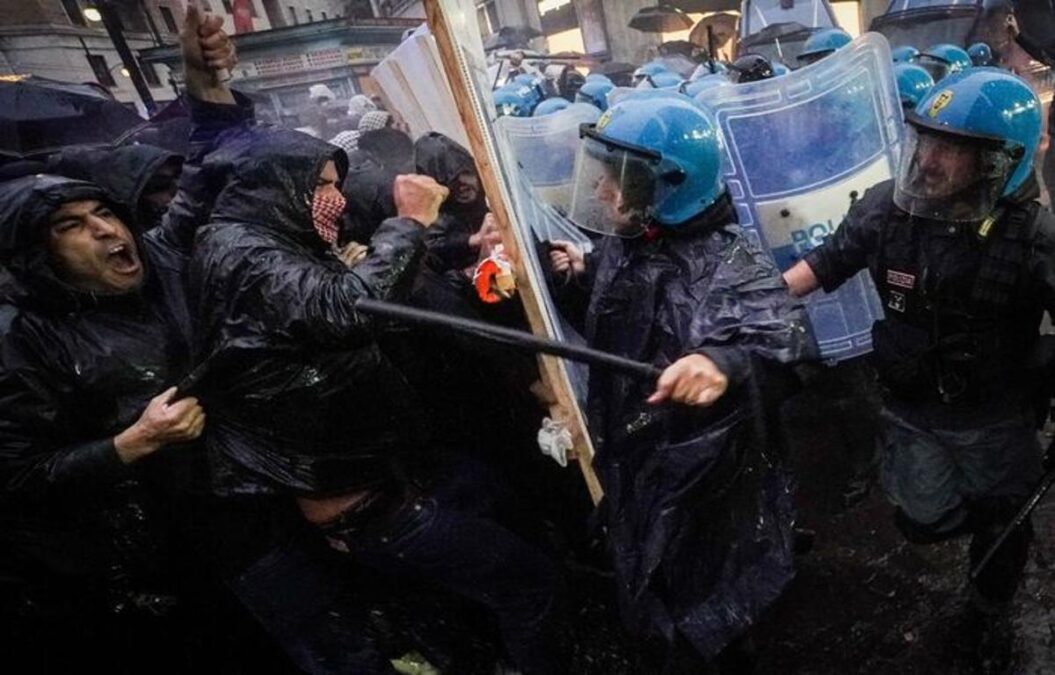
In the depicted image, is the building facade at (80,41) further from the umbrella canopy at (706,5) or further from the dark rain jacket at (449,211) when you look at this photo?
the dark rain jacket at (449,211)

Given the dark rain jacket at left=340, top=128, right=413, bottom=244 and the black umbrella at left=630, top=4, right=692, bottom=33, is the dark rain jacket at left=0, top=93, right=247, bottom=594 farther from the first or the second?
the black umbrella at left=630, top=4, right=692, bottom=33

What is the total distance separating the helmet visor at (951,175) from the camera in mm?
1711

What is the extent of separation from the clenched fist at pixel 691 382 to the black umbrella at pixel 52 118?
224 inches

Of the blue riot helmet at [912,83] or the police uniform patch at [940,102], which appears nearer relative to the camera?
the police uniform patch at [940,102]

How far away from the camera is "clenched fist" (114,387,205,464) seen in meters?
1.77

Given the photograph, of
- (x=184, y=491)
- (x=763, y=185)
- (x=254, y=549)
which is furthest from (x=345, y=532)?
(x=763, y=185)

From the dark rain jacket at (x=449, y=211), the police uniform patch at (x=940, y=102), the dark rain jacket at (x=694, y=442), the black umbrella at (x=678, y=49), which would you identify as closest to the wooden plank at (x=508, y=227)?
the dark rain jacket at (x=694, y=442)

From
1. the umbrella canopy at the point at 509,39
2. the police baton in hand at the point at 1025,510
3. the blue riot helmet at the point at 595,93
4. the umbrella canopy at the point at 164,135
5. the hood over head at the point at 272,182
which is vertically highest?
the umbrella canopy at the point at 509,39

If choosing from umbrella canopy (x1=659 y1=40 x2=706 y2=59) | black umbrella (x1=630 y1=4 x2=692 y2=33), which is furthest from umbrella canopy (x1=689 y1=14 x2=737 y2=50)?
black umbrella (x1=630 y1=4 x2=692 y2=33)

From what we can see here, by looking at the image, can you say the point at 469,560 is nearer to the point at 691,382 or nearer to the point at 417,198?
the point at 691,382

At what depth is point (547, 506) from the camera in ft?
10.7

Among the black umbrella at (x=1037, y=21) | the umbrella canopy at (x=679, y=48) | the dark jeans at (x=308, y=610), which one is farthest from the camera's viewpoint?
the umbrella canopy at (x=679, y=48)

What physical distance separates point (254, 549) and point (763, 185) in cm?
297

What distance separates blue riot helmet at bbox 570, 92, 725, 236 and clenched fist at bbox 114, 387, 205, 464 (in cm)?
150
